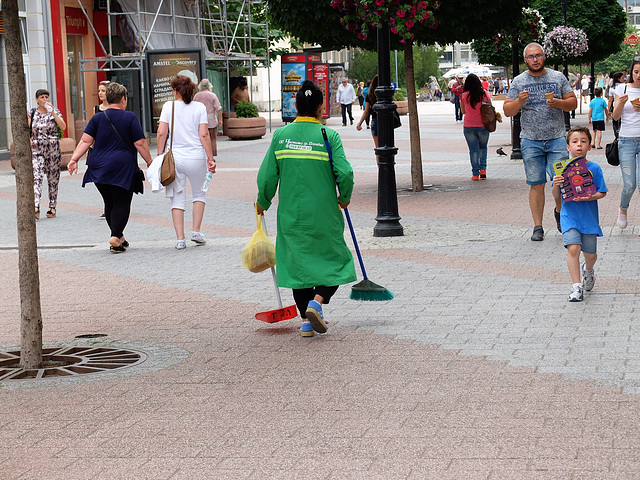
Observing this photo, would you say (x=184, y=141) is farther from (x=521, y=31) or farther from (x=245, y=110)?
(x=245, y=110)

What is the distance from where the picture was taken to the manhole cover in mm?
6039

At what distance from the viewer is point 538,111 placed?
10039mm

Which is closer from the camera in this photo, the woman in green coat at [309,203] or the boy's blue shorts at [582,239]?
the woman in green coat at [309,203]

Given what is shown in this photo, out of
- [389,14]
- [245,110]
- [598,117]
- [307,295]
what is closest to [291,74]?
[245,110]

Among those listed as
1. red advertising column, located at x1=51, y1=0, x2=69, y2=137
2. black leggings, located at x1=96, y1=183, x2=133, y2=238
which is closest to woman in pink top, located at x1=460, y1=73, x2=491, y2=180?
black leggings, located at x1=96, y1=183, x2=133, y2=238

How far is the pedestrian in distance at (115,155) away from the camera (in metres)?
10.8

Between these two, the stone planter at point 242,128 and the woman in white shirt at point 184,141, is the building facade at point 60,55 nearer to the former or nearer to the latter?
the stone planter at point 242,128

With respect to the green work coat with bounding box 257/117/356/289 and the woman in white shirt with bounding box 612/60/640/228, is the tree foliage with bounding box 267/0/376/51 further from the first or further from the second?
the green work coat with bounding box 257/117/356/289

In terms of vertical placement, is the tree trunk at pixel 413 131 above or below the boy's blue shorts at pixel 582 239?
above

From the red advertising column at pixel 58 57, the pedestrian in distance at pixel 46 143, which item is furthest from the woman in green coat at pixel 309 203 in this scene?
the red advertising column at pixel 58 57

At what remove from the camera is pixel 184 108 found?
1094 centimetres

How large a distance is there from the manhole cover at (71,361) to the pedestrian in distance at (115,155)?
14.0 feet

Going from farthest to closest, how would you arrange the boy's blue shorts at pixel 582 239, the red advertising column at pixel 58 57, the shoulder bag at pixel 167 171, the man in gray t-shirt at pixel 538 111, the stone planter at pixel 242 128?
the stone planter at pixel 242 128 → the red advertising column at pixel 58 57 → the shoulder bag at pixel 167 171 → the man in gray t-shirt at pixel 538 111 → the boy's blue shorts at pixel 582 239

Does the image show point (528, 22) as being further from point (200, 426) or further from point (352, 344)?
point (200, 426)
